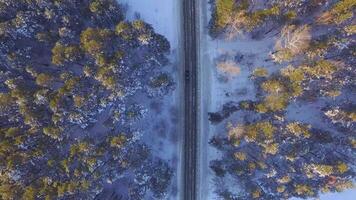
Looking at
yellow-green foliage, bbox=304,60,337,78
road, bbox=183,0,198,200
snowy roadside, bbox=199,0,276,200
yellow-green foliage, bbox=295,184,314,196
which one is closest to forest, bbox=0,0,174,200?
road, bbox=183,0,198,200

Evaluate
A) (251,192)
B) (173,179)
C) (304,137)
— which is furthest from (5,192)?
(304,137)

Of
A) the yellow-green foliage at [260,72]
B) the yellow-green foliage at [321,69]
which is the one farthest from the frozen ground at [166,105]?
the yellow-green foliage at [321,69]

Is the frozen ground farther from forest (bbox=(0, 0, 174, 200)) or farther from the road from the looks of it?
forest (bbox=(0, 0, 174, 200))

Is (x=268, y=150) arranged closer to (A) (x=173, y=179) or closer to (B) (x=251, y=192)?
(B) (x=251, y=192)

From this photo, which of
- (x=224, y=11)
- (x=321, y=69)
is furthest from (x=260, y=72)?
(x=224, y=11)

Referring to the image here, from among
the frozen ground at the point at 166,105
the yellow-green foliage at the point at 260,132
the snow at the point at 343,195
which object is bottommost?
the snow at the point at 343,195

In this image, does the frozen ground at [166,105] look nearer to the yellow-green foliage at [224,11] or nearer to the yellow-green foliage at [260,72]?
the yellow-green foliage at [224,11]

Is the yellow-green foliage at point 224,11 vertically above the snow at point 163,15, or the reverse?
the snow at point 163,15
